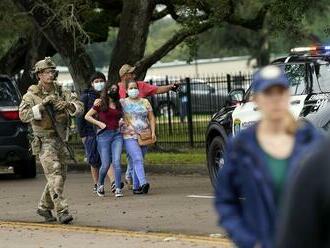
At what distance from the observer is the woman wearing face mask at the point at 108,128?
11.4 meters

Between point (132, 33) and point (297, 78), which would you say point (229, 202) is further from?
point (132, 33)

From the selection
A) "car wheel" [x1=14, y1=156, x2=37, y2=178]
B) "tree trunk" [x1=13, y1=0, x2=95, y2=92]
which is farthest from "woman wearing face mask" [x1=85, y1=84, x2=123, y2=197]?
"tree trunk" [x1=13, y1=0, x2=95, y2=92]

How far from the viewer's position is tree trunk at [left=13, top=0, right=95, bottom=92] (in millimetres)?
17516

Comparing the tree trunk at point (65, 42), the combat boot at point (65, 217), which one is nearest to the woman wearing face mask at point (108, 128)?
the combat boot at point (65, 217)

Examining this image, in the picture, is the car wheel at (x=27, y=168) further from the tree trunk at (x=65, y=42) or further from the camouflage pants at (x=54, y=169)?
the camouflage pants at (x=54, y=169)

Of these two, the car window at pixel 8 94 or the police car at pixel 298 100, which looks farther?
the car window at pixel 8 94

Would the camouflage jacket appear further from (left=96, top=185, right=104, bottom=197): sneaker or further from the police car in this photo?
(left=96, top=185, right=104, bottom=197): sneaker

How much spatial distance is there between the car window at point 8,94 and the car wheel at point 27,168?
1.11m

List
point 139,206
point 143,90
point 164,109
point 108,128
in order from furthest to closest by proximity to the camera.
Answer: point 164,109
point 143,90
point 108,128
point 139,206

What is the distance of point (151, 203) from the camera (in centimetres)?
1055

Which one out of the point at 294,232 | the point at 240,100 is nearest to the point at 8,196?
the point at 240,100

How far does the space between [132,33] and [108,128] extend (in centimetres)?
644

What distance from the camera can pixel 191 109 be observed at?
20.7 m

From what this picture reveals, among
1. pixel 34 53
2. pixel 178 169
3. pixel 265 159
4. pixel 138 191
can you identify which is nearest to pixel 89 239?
pixel 138 191
